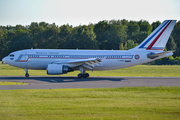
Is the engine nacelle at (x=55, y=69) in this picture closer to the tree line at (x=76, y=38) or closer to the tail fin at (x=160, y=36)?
the tail fin at (x=160, y=36)

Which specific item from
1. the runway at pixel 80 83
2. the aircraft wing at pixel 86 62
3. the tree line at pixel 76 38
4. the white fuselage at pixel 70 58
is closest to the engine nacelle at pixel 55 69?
the aircraft wing at pixel 86 62

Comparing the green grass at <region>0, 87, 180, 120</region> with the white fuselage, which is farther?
the white fuselage

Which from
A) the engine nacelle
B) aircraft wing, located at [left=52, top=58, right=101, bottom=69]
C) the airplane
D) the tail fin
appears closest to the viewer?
the engine nacelle

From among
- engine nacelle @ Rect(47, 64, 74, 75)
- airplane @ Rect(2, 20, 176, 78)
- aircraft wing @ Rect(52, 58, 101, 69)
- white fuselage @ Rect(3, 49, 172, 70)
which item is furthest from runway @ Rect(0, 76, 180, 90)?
white fuselage @ Rect(3, 49, 172, 70)

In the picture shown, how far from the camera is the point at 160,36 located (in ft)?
113

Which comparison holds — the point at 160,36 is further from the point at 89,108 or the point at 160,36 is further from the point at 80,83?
the point at 89,108

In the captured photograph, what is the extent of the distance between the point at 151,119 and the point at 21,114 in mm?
5819

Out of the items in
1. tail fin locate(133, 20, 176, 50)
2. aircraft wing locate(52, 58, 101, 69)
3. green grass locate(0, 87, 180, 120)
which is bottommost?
green grass locate(0, 87, 180, 120)

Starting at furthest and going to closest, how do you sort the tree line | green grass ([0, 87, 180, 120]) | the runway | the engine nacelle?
the tree line → the engine nacelle → the runway → green grass ([0, 87, 180, 120])

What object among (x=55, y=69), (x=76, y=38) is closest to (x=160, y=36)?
(x=55, y=69)

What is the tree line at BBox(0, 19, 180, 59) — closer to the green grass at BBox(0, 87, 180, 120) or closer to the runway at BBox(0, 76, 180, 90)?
the runway at BBox(0, 76, 180, 90)

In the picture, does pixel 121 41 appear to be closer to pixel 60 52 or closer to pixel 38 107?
pixel 60 52

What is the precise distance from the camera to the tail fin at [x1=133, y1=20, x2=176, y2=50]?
34188mm

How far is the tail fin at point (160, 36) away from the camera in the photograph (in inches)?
1346
